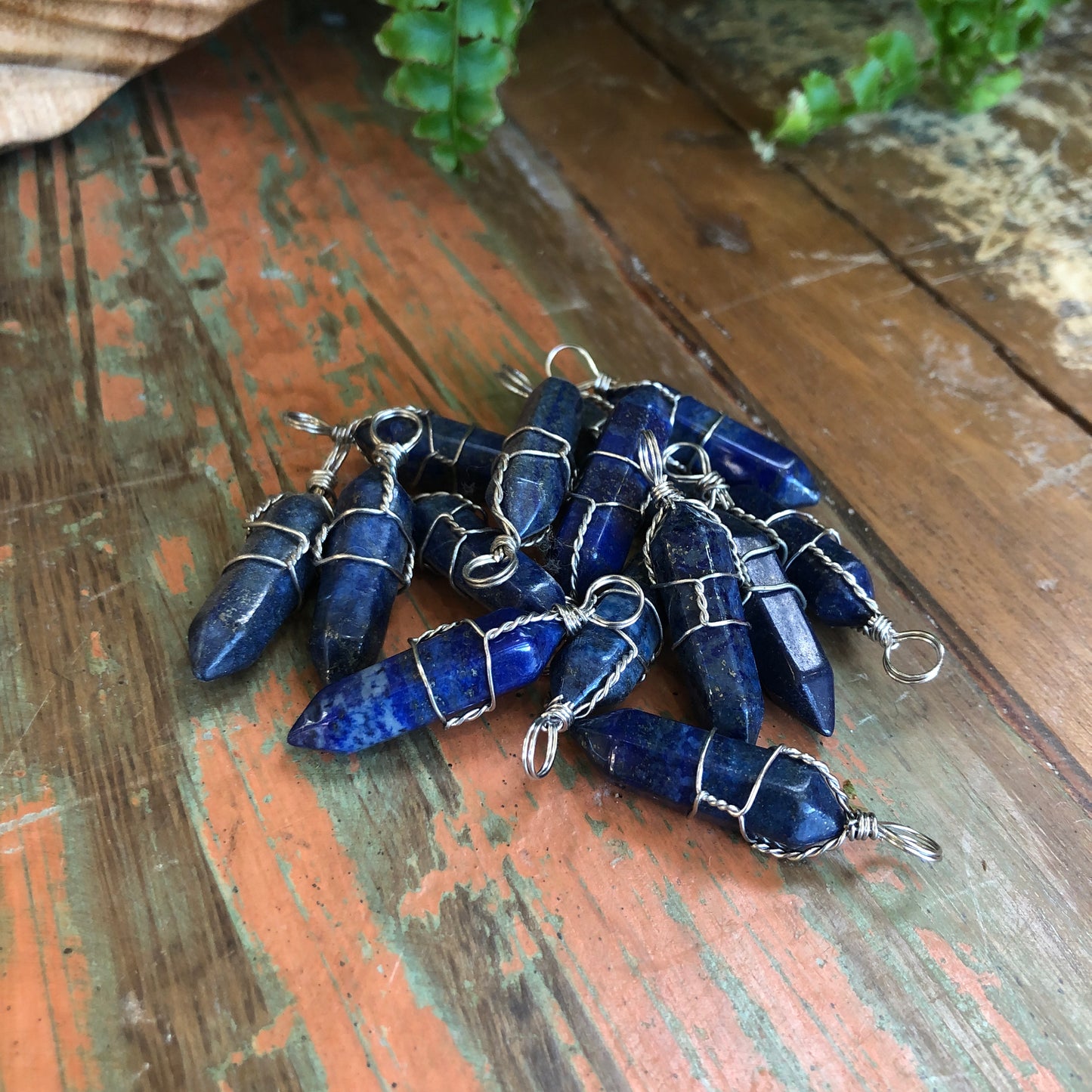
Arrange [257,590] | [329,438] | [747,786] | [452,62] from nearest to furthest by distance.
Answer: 1. [747,786]
2. [257,590]
3. [329,438]
4. [452,62]

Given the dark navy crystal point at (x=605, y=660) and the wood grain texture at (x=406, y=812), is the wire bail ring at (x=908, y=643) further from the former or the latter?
the dark navy crystal point at (x=605, y=660)

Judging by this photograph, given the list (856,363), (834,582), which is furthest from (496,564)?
(856,363)

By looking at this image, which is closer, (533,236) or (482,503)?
(482,503)

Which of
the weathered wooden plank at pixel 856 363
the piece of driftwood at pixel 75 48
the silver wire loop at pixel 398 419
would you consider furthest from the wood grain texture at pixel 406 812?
the piece of driftwood at pixel 75 48

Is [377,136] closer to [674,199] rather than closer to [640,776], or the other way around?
[674,199]

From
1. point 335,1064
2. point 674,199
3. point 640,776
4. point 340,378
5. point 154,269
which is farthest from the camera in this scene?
point 674,199

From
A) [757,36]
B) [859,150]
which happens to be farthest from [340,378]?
[757,36]

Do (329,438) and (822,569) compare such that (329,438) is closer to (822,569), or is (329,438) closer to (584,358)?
(584,358)
